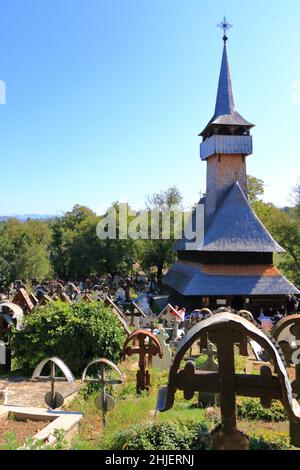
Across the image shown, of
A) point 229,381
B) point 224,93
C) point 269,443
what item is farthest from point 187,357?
point 224,93

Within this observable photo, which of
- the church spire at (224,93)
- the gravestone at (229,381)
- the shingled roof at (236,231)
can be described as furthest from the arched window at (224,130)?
the gravestone at (229,381)

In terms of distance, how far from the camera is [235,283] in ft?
77.0

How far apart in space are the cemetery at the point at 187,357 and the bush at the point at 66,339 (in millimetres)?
28

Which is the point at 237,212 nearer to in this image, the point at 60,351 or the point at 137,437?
the point at 60,351

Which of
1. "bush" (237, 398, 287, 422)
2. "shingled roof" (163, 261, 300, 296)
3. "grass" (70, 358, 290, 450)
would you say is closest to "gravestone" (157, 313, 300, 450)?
"grass" (70, 358, 290, 450)

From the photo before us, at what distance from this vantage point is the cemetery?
476 cm

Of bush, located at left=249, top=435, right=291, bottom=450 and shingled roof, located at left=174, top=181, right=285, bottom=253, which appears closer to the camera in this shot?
bush, located at left=249, top=435, right=291, bottom=450

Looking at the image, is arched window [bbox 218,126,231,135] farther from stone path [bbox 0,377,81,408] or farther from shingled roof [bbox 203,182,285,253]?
stone path [bbox 0,377,81,408]

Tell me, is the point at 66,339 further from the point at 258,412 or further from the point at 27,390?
the point at 258,412

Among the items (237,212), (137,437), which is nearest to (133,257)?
(237,212)

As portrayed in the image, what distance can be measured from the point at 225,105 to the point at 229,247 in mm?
11850

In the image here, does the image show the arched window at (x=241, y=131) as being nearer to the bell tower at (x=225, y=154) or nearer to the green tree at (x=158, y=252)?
the bell tower at (x=225, y=154)

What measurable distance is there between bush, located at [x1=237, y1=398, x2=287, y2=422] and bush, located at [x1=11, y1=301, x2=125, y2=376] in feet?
13.8
